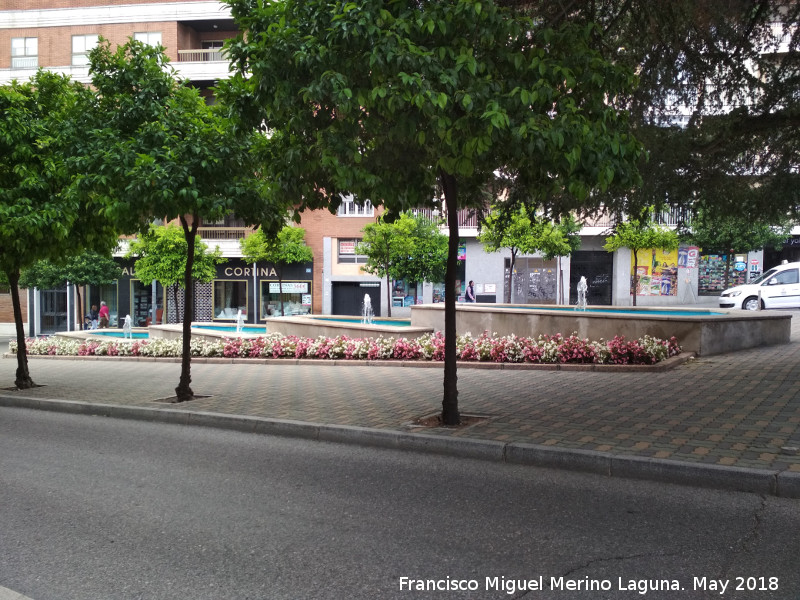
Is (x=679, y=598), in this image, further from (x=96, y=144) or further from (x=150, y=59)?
(x=150, y=59)

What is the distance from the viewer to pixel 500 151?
7504mm

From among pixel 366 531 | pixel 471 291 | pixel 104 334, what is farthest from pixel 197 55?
pixel 366 531

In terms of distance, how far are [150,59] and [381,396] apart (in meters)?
6.34

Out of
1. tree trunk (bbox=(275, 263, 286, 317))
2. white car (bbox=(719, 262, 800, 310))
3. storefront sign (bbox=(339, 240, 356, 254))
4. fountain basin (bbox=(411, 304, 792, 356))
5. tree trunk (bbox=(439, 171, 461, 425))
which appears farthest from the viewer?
storefront sign (bbox=(339, 240, 356, 254))

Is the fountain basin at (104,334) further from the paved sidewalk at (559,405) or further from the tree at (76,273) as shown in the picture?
the paved sidewalk at (559,405)

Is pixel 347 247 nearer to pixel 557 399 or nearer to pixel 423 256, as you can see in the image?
pixel 423 256

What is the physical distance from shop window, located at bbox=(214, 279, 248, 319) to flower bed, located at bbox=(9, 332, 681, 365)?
18.4 metres

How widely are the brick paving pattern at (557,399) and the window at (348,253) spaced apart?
22.9m

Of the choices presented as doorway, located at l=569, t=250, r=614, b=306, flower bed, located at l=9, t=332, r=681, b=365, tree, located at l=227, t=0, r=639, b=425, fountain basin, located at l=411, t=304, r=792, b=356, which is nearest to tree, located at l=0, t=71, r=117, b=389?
flower bed, located at l=9, t=332, r=681, b=365

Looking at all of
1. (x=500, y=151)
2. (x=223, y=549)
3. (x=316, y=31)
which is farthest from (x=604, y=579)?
(x=316, y=31)

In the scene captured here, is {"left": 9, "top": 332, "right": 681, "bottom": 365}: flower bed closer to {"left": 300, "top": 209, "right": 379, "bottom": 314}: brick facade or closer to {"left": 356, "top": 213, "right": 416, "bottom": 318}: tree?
{"left": 356, "top": 213, "right": 416, "bottom": 318}: tree

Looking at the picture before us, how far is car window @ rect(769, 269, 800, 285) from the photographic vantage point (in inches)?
1079

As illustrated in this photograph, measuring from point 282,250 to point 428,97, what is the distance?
29.2 metres

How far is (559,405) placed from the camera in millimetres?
8891
